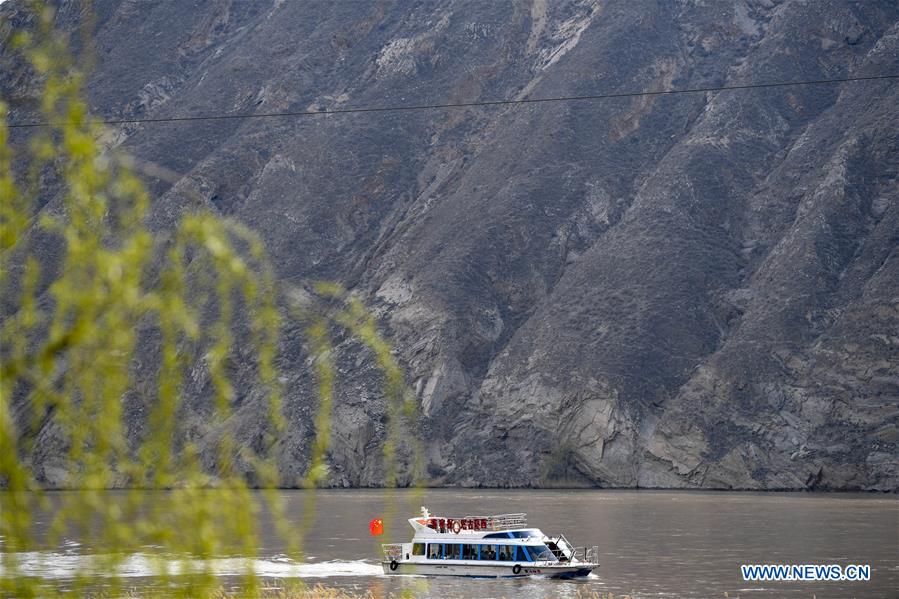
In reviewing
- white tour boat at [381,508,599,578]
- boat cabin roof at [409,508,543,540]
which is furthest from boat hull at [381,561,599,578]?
boat cabin roof at [409,508,543,540]

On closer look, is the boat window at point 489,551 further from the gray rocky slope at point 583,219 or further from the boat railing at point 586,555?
the gray rocky slope at point 583,219

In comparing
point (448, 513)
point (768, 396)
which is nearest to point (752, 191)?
point (768, 396)

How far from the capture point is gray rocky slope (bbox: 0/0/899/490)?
97750 mm

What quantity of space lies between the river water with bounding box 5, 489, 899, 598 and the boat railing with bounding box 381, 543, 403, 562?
0.93 m

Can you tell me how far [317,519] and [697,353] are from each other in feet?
147

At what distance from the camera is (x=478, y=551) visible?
5397 centimetres

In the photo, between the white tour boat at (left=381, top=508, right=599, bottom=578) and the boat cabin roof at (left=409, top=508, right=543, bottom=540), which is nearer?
the white tour boat at (left=381, top=508, right=599, bottom=578)

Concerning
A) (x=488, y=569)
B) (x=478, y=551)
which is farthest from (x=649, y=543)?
(x=478, y=551)

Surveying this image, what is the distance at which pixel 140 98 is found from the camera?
164 meters

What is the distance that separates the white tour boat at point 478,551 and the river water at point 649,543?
1.02m

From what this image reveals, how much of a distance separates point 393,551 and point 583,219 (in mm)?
73651

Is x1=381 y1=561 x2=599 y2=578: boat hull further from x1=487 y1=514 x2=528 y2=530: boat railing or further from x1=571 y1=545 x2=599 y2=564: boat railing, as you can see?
x1=487 y1=514 x2=528 y2=530: boat railing

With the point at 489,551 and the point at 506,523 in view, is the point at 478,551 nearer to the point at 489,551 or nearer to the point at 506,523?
the point at 489,551

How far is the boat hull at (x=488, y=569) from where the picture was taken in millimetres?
49931
